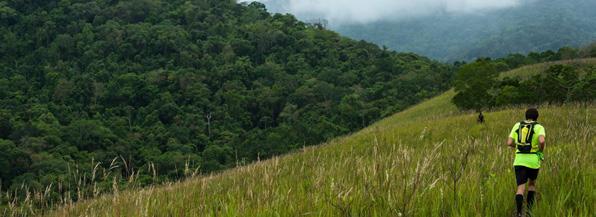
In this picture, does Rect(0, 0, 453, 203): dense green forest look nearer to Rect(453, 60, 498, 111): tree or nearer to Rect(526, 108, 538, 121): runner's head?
Rect(453, 60, 498, 111): tree

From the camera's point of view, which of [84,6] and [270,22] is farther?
[270,22]

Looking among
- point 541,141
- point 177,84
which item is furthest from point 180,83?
point 541,141

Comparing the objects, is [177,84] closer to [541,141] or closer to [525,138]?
[525,138]

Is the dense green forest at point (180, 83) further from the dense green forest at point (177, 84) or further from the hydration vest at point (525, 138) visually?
the hydration vest at point (525, 138)

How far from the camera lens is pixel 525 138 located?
5.16 m

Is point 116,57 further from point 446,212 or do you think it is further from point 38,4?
point 446,212

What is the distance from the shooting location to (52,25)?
135 metres

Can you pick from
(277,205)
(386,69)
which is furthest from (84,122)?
(277,205)

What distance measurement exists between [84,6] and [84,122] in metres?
78.5

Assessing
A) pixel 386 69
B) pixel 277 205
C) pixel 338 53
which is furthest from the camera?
pixel 338 53

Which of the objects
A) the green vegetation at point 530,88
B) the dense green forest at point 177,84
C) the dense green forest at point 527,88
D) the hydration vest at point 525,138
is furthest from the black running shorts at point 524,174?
the dense green forest at point 177,84

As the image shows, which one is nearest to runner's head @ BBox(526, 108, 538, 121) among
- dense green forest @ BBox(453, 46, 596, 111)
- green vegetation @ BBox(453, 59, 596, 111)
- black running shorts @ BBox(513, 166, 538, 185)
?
black running shorts @ BBox(513, 166, 538, 185)

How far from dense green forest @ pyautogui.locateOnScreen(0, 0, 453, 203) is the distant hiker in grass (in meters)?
61.6

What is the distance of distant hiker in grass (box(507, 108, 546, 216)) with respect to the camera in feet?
14.1
